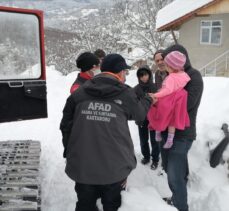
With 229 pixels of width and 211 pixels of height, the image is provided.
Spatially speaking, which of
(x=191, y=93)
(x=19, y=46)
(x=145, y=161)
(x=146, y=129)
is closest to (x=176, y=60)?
(x=191, y=93)

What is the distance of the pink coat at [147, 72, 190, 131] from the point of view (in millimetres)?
3416

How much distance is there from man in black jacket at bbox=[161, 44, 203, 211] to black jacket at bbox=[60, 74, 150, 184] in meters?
0.72

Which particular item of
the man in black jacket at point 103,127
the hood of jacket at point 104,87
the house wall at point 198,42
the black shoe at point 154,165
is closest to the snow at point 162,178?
the black shoe at point 154,165

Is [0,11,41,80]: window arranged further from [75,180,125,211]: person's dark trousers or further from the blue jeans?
the blue jeans

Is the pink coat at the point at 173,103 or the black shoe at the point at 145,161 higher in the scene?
the pink coat at the point at 173,103

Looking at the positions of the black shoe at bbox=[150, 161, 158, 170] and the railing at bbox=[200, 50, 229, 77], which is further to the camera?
the railing at bbox=[200, 50, 229, 77]

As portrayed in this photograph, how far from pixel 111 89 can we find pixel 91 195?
0.98 meters

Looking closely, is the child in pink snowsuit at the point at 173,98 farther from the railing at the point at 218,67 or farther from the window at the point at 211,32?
the window at the point at 211,32

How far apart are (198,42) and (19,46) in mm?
17836

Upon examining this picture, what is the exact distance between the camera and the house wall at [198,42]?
19250 mm

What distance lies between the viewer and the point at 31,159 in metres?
4.82

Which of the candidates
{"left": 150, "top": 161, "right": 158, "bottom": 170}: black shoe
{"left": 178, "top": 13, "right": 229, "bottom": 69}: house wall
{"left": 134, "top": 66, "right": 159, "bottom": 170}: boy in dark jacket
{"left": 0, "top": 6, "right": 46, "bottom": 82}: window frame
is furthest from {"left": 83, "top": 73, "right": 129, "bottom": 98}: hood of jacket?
{"left": 178, "top": 13, "right": 229, "bottom": 69}: house wall

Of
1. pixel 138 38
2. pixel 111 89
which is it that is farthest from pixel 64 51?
pixel 111 89

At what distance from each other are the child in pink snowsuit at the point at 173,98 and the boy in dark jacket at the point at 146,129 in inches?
42.9
